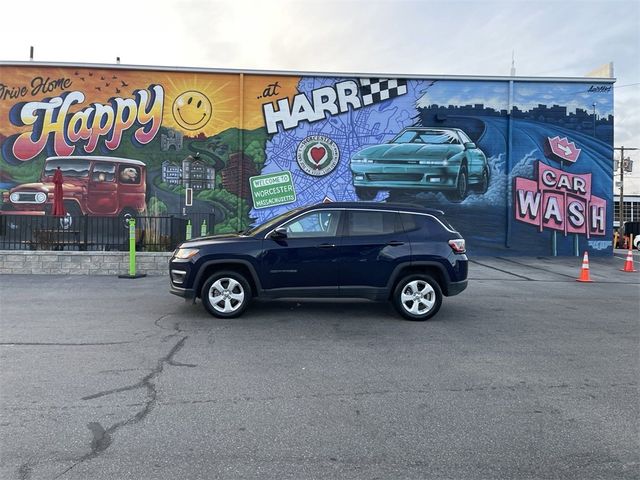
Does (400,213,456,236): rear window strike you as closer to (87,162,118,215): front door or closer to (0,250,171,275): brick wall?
(0,250,171,275): brick wall

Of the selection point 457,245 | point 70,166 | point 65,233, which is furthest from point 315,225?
point 70,166

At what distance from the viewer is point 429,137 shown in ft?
62.4

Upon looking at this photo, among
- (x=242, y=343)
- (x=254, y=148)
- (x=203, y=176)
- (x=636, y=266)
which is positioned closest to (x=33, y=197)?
(x=203, y=176)

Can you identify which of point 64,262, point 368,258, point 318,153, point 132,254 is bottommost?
point 64,262

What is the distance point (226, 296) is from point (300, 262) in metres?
1.23

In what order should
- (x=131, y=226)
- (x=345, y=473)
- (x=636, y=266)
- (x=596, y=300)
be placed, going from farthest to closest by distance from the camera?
(x=636, y=266)
(x=131, y=226)
(x=596, y=300)
(x=345, y=473)

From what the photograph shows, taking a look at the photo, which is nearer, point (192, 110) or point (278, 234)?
point (278, 234)

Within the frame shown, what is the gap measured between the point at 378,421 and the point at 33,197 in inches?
726

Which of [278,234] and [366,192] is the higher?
[366,192]

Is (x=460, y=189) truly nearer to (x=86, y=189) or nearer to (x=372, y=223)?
(x=372, y=223)

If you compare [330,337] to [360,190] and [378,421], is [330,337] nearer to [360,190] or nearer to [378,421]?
[378,421]

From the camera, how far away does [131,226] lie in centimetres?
1197

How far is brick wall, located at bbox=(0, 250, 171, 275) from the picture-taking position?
1230 centimetres

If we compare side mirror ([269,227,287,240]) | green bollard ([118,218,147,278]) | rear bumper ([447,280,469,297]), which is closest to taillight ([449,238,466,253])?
rear bumper ([447,280,469,297])
